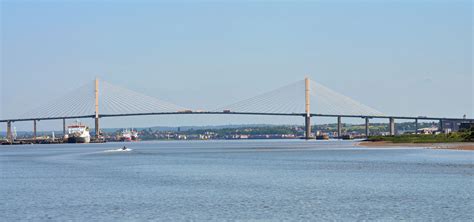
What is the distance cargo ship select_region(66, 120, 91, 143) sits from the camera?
185 m

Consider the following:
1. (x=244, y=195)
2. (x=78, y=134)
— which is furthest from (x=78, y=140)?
(x=244, y=195)

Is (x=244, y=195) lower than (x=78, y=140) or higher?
lower

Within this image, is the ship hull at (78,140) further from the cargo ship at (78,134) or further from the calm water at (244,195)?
the calm water at (244,195)

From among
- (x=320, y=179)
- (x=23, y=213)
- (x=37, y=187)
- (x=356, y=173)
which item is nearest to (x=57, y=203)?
(x=23, y=213)

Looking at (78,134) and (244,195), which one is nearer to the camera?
(244,195)

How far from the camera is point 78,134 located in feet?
610

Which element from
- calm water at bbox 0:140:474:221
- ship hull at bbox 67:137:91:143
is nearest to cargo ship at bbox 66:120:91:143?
ship hull at bbox 67:137:91:143

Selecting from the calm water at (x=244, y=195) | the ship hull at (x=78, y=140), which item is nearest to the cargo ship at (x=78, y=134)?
the ship hull at (x=78, y=140)

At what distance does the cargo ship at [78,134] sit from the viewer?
184625 mm

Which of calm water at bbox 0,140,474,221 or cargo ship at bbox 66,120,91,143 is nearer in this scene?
calm water at bbox 0,140,474,221

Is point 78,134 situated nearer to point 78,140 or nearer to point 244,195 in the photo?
point 78,140

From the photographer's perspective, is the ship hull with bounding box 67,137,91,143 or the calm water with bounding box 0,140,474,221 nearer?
the calm water with bounding box 0,140,474,221

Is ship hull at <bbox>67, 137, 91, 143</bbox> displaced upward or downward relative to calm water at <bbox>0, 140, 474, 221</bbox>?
upward

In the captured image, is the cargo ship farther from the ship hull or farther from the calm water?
the calm water
